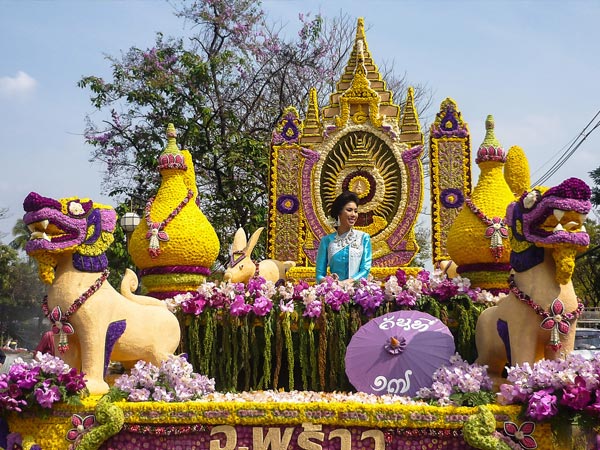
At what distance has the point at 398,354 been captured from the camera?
5473 millimetres

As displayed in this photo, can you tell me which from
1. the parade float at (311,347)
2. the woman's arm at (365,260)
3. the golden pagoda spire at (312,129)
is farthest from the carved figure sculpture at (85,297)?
the golden pagoda spire at (312,129)

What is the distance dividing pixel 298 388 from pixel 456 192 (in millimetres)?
3954

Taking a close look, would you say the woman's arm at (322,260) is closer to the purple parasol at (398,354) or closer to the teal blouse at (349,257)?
the teal blouse at (349,257)

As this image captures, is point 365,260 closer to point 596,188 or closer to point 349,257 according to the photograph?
point 349,257

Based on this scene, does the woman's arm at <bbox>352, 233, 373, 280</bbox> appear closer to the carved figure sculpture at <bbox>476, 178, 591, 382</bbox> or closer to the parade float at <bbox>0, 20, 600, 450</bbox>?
the parade float at <bbox>0, 20, 600, 450</bbox>

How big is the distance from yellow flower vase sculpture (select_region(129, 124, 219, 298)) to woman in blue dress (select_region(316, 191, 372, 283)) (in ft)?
4.64

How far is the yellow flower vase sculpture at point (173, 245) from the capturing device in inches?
306

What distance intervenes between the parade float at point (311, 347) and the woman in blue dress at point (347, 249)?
70 cm

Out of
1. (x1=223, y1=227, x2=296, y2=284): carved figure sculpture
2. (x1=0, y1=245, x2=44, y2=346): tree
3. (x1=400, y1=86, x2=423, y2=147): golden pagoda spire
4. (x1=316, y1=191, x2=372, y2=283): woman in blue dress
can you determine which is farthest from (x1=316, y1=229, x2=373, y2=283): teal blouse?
(x1=0, y1=245, x2=44, y2=346): tree

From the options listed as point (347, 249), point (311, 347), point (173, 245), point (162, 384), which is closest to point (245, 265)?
point (173, 245)

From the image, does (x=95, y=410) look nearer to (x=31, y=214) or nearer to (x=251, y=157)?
(x=31, y=214)

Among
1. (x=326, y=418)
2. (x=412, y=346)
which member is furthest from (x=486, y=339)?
(x=326, y=418)

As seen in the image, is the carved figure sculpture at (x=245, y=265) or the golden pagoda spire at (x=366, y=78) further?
the golden pagoda spire at (x=366, y=78)

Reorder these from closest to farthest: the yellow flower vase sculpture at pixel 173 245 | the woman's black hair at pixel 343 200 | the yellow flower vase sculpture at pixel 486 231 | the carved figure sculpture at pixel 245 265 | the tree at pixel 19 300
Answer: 1. the woman's black hair at pixel 343 200
2. the yellow flower vase sculpture at pixel 486 231
3. the yellow flower vase sculpture at pixel 173 245
4. the carved figure sculpture at pixel 245 265
5. the tree at pixel 19 300
